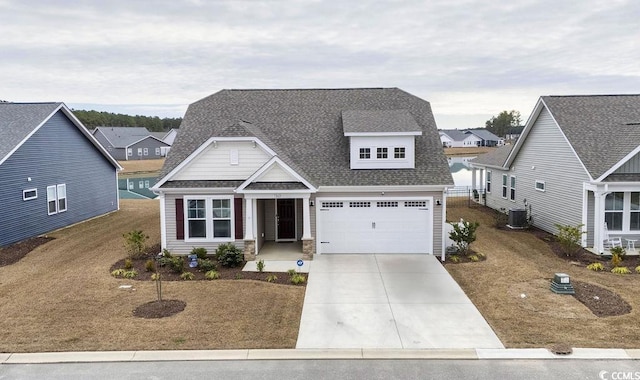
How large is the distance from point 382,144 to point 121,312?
10.3m

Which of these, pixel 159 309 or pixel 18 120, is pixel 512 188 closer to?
pixel 159 309

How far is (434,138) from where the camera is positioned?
1873 centimetres

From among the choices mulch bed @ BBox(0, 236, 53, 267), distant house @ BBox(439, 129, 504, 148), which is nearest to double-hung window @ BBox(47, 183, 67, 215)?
mulch bed @ BBox(0, 236, 53, 267)

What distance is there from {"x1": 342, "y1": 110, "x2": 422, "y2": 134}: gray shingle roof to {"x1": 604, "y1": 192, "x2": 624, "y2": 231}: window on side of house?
7215 mm

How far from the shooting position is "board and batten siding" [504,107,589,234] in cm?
1864

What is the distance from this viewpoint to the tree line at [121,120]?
10845 cm

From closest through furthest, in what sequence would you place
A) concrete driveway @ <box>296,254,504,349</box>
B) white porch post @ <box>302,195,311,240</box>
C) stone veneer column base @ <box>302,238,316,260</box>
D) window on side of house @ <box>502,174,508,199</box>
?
concrete driveway @ <box>296,254,504,349</box>, stone veneer column base @ <box>302,238,316,260</box>, white porch post @ <box>302,195,311,240</box>, window on side of house @ <box>502,174,508,199</box>

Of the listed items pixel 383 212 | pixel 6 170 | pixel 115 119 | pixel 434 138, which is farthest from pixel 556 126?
pixel 115 119

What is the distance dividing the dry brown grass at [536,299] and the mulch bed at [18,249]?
49.0ft

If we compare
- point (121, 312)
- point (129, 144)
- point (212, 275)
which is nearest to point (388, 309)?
point (212, 275)

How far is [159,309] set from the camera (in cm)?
1134

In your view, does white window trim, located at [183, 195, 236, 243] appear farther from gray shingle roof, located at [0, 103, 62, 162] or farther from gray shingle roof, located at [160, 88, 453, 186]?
gray shingle roof, located at [0, 103, 62, 162]

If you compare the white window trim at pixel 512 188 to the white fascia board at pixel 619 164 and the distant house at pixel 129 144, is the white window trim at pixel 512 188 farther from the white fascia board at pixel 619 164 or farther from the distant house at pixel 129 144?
the distant house at pixel 129 144

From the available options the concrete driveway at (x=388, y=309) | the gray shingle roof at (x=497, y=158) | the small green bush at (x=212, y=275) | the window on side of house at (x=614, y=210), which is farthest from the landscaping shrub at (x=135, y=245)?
the gray shingle roof at (x=497, y=158)
